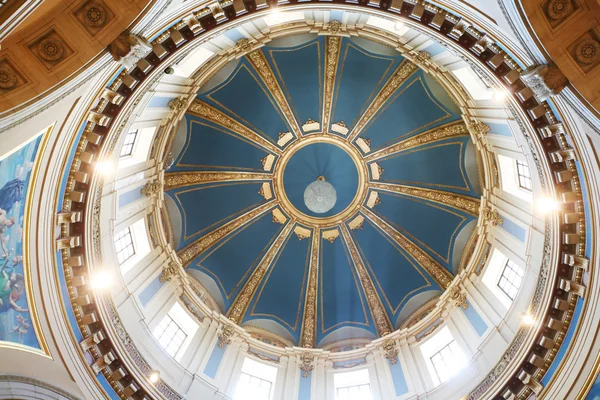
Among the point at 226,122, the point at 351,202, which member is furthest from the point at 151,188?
the point at 351,202

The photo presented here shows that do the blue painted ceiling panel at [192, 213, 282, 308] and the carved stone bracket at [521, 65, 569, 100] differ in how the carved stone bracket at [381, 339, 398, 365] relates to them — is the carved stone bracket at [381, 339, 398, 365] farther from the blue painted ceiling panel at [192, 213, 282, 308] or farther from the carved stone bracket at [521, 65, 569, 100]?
the carved stone bracket at [521, 65, 569, 100]

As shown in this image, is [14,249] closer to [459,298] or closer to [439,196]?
[459,298]

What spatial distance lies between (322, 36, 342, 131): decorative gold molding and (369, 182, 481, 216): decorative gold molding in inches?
195

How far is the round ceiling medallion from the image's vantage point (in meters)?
25.7

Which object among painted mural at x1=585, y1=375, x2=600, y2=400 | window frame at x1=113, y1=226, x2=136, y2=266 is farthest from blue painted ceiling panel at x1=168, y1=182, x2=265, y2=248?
painted mural at x1=585, y1=375, x2=600, y2=400

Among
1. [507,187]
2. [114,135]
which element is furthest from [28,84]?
[507,187]

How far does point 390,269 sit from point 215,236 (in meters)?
9.82

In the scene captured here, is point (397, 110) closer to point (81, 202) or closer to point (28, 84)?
point (81, 202)

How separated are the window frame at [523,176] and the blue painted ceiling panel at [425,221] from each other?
550 centimetres

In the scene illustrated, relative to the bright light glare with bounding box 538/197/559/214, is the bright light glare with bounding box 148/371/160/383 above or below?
below

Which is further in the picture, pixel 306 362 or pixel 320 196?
pixel 320 196

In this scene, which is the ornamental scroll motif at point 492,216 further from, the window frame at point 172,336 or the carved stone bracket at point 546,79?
the window frame at point 172,336

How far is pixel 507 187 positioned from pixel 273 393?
12703mm

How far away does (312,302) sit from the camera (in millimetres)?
24062
